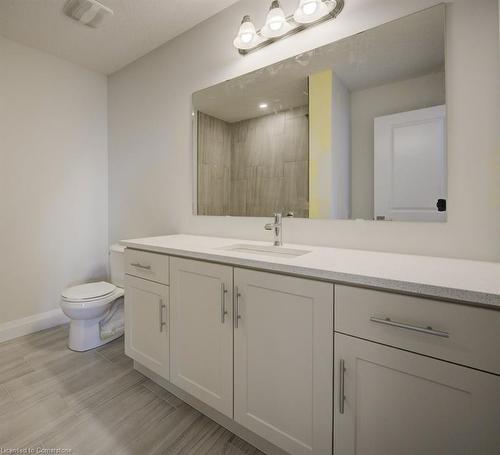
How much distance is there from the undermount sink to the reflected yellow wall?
26 cm

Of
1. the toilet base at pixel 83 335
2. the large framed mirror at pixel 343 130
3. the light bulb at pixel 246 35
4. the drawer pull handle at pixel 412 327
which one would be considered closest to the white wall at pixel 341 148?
the large framed mirror at pixel 343 130

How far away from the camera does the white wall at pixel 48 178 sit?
221 centimetres

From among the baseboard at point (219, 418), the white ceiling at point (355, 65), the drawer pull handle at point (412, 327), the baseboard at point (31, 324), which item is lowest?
the baseboard at point (219, 418)

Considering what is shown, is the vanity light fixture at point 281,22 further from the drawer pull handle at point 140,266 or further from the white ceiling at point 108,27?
the drawer pull handle at point 140,266

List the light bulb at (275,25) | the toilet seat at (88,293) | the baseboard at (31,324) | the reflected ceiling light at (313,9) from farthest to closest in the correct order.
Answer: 1. the baseboard at (31,324)
2. the toilet seat at (88,293)
3. the light bulb at (275,25)
4. the reflected ceiling light at (313,9)

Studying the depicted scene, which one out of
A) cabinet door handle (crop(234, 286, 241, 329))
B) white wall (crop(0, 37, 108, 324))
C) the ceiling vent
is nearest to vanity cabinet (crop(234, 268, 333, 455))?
cabinet door handle (crop(234, 286, 241, 329))

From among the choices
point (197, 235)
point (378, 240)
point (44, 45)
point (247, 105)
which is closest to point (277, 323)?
point (378, 240)

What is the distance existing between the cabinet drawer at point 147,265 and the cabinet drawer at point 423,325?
95 centimetres

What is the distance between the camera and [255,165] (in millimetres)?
1765

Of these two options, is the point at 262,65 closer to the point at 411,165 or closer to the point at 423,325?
the point at 411,165

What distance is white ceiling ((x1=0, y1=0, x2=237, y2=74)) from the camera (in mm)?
1838

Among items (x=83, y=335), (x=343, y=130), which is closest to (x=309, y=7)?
(x=343, y=130)

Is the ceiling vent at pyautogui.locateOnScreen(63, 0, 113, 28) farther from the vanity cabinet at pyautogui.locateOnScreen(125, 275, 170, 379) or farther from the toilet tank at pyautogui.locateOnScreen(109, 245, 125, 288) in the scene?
the vanity cabinet at pyautogui.locateOnScreen(125, 275, 170, 379)

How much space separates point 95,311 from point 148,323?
2.23ft
